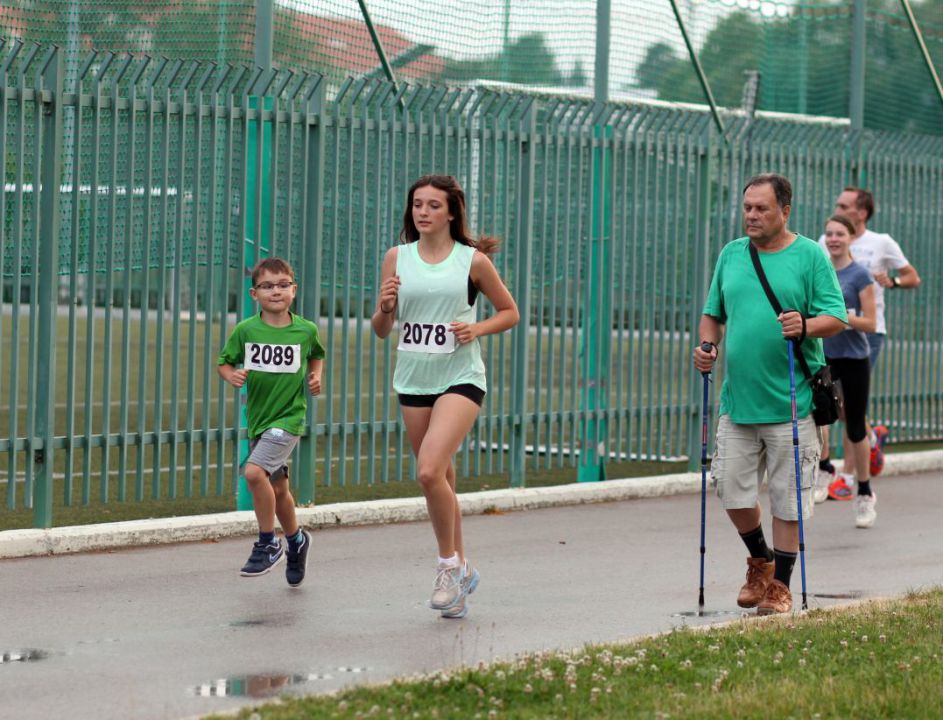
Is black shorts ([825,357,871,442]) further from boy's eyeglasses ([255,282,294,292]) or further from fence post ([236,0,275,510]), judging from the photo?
boy's eyeglasses ([255,282,294,292])

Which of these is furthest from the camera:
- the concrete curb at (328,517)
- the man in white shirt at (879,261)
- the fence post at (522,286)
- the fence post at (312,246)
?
the man in white shirt at (879,261)

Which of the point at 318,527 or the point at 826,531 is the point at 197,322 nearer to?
the point at 318,527

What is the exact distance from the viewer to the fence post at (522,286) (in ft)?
38.0

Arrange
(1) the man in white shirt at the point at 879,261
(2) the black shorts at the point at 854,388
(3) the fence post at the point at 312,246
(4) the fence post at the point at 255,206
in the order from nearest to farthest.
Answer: (4) the fence post at the point at 255,206 < (3) the fence post at the point at 312,246 < (2) the black shorts at the point at 854,388 < (1) the man in white shirt at the point at 879,261

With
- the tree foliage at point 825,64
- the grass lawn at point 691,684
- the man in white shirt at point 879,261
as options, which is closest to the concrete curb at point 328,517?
the man in white shirt at point 879,261

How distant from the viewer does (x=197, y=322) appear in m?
10.6

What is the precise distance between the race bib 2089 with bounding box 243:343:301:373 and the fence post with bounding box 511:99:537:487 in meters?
3.59

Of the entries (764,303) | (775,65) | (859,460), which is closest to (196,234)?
(764,303)

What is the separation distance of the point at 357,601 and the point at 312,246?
A: 3098 mm

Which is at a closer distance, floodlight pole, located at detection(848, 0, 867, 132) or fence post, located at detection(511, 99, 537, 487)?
fence post, located at detection(511, 99, 537, 487)

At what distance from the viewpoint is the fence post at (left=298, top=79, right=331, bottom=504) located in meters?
10.3

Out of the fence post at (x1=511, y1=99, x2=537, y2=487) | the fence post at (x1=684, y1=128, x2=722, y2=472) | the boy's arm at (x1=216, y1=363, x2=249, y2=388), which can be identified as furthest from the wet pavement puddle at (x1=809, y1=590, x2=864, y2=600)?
the fence post at (x1=684, y1=128, x2=722, y2=472)

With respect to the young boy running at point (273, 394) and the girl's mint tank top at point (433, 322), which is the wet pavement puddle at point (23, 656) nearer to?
the young boy running at point (273, 394)

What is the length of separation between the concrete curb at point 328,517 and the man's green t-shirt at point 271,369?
1.33 metres
